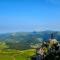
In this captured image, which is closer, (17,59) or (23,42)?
(17,59)

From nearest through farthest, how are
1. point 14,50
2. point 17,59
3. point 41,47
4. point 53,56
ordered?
point 53,56, point 41,47, point 17,59, point 14,50

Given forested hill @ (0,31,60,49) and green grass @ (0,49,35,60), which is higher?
forested hill @ (0,31,60,49)

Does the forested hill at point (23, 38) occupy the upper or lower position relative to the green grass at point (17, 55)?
upper

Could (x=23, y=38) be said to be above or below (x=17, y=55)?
above

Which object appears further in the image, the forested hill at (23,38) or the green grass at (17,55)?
the forested hill at (23,38)

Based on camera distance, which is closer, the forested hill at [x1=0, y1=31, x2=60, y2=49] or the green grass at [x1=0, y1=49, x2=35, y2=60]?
the green grass at [x1=0, y1=49, x2=35, y2=60]

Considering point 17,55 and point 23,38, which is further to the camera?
point 23,38

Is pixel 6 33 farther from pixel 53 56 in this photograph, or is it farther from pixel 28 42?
pixel 53 56

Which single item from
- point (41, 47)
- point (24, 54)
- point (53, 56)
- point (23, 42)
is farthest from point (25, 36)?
point (53, 56)
